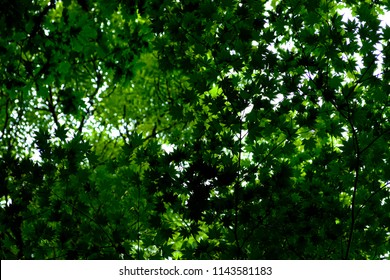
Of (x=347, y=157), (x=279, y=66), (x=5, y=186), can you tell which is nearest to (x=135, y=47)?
(x=279, y=66)

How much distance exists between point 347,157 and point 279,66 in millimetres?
890

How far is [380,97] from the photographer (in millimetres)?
3182

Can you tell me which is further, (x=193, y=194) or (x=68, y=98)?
(x=68, y=98)

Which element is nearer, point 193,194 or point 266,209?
point 193,194

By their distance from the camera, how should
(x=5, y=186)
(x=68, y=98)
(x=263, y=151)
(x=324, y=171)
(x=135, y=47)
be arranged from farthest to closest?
1. (x=135, y=47)
2. (x=68, y=98)
3. (x=324, y=171)
4. (x=263, y=151)
5. (x=5, y=186)

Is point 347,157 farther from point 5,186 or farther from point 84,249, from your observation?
point 5,186

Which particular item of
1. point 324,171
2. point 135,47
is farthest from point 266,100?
point 135,47

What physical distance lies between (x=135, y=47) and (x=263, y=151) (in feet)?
8.07

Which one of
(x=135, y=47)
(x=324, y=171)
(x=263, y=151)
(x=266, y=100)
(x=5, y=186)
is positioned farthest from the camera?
(x=135, y=47)

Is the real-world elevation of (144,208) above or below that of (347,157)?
below

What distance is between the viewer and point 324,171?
12.5 ft

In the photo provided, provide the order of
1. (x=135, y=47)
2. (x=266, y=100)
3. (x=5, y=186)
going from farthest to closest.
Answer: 1. (x=135, y=47)
2. (x=266, y=100)
3. (x=5, y=186)

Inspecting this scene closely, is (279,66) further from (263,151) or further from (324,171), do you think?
(324,171)
